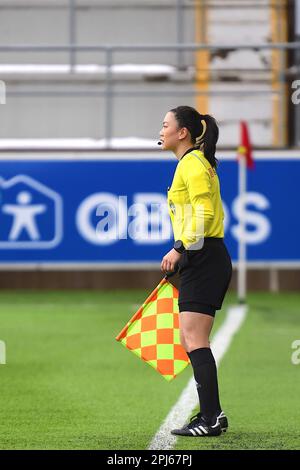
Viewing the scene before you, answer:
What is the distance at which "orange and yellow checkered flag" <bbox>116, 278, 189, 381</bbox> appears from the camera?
26.7 feet

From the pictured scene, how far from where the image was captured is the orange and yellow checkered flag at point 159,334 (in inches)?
320

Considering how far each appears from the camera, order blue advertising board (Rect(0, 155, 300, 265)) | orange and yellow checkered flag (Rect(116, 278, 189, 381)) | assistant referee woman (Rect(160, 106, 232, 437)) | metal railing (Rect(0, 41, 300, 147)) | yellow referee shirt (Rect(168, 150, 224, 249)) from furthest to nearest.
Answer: metal railing (Rect(0, 41, 300, 147))
blue advertising board (Rect(0, 155, 300, 265))
orange and yellow checkered flag (Rect(116, 278, 189, 381))
assistant referee woman (Rect(160, 106, 232, 437))
yellow referee shirt (Rect(168, 150, 224, 249))

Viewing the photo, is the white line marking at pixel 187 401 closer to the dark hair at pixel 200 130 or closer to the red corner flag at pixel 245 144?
the dark hair at pixel 200 130

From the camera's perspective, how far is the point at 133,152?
18406mm

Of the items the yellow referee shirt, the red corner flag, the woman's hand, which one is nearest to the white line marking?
the woman's hand

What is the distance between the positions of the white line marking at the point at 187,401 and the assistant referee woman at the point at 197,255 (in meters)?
0.22

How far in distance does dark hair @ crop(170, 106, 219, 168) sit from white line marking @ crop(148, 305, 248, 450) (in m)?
1.53

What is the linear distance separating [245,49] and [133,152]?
3.16m

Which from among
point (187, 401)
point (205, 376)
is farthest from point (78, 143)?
point (205, 376)

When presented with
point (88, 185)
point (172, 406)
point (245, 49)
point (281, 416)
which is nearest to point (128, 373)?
point (172, 406)

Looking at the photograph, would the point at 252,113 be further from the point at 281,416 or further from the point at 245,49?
the point at 281,416

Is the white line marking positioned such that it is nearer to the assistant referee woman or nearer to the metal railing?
the assistant referee woman

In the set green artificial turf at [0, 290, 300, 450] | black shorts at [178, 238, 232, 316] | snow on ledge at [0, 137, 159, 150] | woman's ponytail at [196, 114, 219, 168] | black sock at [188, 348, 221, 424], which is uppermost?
woman's ponytail at [196, 114, 219, 168]

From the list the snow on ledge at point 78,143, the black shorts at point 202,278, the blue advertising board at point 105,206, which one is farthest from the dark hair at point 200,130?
the snow on ledge at point 78,143
